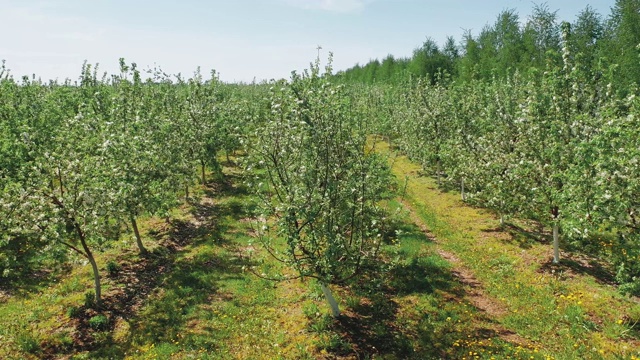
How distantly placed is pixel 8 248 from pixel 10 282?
4092 millimetres

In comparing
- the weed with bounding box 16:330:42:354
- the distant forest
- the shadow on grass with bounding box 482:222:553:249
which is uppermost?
the distant forest

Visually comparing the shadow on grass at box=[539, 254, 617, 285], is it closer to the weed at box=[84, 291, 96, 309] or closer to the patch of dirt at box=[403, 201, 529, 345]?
the patch of dirt at box=[403, 201, 529, 345]

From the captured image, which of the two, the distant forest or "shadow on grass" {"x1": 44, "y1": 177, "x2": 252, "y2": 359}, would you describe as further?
the distant forest

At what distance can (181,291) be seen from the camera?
20094 mm

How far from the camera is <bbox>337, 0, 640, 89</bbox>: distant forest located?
5353cm

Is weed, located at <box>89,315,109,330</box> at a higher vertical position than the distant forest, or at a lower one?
lower

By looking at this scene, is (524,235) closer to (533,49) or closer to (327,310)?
(327,310)

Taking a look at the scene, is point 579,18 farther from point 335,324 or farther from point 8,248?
point 8,248

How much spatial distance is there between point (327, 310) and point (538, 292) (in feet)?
34.0

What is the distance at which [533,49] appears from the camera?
80000 mm

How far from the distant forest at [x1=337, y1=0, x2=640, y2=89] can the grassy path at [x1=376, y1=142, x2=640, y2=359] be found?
34.4 feet

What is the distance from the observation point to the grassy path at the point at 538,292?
15141 mm

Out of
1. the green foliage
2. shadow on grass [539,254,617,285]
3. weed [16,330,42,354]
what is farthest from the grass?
the green foliage

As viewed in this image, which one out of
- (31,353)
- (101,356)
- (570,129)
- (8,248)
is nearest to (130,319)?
(101,356)
